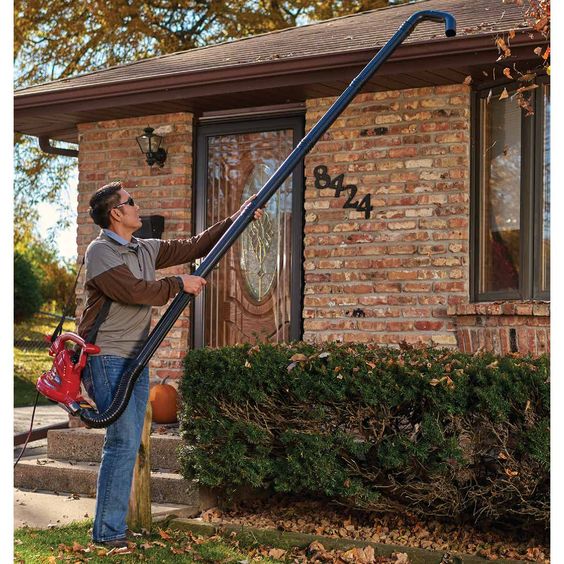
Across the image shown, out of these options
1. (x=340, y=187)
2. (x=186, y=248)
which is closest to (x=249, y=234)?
(x=340, y=187)

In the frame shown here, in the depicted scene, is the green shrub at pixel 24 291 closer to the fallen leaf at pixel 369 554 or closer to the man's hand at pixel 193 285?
the fallen leaf at pixel 369 554

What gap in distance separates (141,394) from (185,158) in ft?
12.8

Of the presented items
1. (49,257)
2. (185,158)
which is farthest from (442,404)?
(49,257)

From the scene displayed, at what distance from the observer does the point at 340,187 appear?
800 centimetres

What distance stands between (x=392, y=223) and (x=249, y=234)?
1.58m

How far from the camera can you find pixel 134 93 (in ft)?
27.1

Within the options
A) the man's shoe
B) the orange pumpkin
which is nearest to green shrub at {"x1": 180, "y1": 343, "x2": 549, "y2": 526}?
the man's shoe

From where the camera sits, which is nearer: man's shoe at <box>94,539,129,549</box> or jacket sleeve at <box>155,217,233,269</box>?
man's shoe at <box>94,539,129,549</box>

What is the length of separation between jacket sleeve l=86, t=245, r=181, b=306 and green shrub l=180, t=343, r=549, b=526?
3.71 ft

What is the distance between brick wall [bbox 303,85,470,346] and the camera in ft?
24.7

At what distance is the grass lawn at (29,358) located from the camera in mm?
17406

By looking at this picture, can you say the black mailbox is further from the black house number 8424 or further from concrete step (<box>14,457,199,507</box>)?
concrete step (<box>14,457,199,507</box>)
